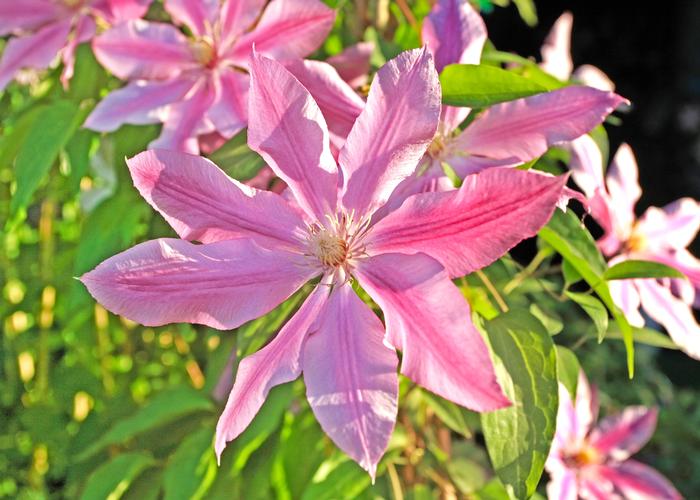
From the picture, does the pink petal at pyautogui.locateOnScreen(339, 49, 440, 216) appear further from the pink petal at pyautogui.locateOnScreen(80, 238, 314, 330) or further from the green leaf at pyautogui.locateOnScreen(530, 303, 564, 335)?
the green leaf at pyautogui.locateOnScreen(530, 303, 564, 335)

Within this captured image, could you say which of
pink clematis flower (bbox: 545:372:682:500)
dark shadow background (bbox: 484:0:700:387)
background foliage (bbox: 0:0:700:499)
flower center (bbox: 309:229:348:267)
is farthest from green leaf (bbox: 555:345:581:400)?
dark shadow background (bbox: 484:0:700:387)

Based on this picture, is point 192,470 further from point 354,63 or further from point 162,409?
Answer: point 354,63

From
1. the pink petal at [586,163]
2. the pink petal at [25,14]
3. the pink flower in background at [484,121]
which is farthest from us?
the pink petal at [25,14]

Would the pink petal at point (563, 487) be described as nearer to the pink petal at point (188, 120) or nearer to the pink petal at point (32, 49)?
the pink petal at point (188, 120)

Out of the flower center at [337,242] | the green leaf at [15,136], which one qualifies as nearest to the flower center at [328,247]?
the flower center at [337,242]

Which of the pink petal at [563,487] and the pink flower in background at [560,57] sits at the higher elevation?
the pink flower in background at [560,57]

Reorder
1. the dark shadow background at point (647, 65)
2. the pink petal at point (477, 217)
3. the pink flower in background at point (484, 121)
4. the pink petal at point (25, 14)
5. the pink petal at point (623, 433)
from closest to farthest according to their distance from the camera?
the pink petal at point (477, 217)
the pink flower in background at point (484, 121)
the pink petal at point (25, 14)
the pink petal at point (623, 433)
the dark shadow background at point (647, 65)


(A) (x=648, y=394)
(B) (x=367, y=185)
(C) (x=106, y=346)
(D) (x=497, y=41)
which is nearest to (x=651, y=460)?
(A) (x=648, y=394)
